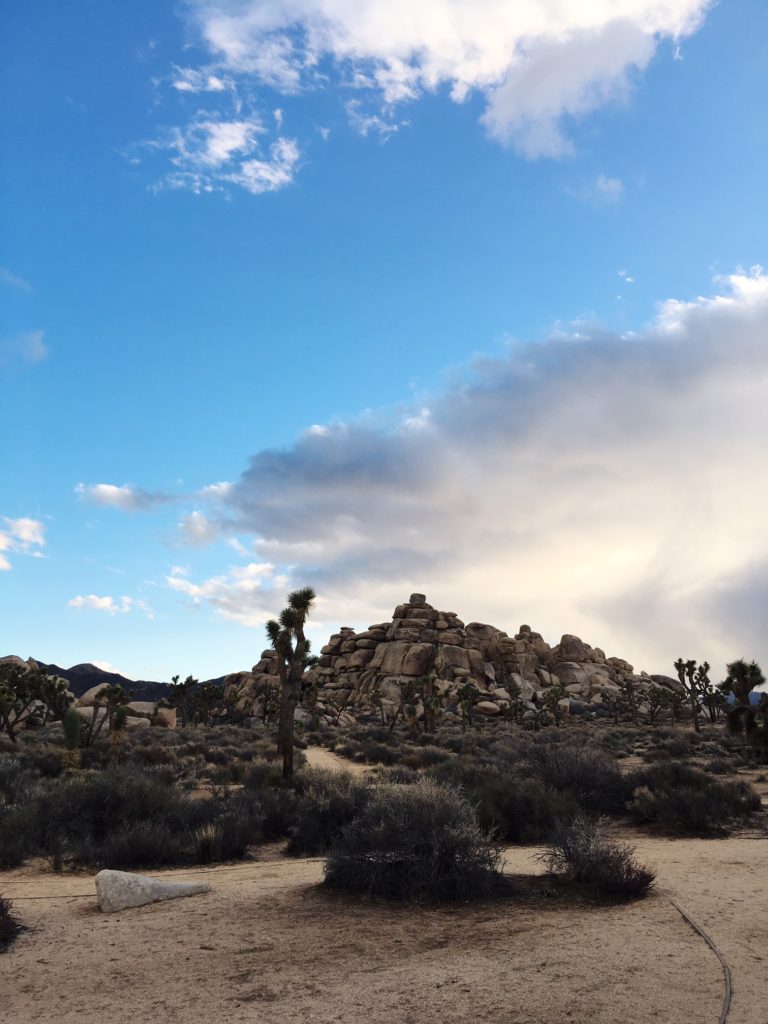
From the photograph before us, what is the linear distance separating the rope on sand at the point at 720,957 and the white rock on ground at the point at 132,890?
592 cm

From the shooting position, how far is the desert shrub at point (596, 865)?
28.2 feet

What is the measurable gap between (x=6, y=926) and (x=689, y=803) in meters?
12.7

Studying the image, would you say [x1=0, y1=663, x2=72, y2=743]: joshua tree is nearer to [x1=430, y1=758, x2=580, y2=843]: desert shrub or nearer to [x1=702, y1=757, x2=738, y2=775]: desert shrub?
[x1=430, y1=758, x2=580, y2=843]: desert shrub

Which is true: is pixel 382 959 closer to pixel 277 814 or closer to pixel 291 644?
pixel 277 814


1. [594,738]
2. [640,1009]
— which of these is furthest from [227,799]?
[594,738]

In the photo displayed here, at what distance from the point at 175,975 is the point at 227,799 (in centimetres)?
984

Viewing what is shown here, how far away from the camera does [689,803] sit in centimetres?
1462

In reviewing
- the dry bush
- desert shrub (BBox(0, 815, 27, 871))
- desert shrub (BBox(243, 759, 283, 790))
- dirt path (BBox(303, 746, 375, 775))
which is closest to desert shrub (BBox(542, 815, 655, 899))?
the dry bush

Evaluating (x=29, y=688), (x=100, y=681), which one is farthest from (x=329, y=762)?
(x=100, y=681)

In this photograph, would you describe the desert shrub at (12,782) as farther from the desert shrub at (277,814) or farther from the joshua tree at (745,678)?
the joshua tree at (745,678)

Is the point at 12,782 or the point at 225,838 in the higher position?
the point at 12,782

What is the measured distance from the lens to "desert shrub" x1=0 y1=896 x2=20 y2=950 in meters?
7.37

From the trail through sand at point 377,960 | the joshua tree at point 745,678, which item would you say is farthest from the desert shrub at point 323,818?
the joshua tree at point 745,678

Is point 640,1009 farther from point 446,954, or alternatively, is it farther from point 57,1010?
point 57,1010
